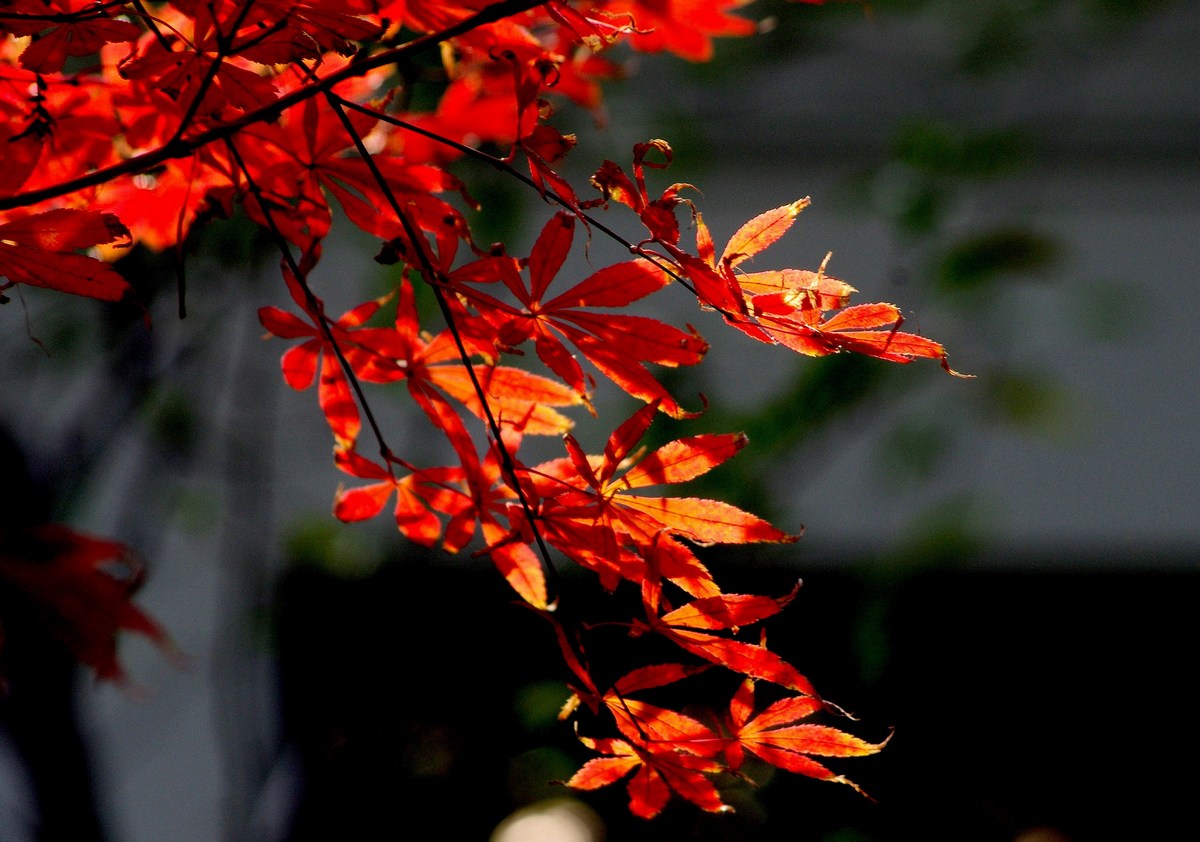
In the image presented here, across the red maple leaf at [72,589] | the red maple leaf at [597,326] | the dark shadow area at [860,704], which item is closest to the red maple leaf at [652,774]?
the red maple leaf at [597,326]

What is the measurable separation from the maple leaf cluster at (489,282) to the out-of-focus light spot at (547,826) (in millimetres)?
957

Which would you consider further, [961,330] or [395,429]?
[395,429]

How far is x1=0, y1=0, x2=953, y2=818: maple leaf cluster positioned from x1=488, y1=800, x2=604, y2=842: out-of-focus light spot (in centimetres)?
96

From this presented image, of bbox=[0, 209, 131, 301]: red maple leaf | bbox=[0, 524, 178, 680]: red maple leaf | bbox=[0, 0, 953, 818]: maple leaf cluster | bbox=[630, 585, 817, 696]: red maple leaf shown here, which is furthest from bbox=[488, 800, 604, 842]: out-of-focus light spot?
bbox=[0, 209, 131, 301]: red maple leaf

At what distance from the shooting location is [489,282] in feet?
1.80

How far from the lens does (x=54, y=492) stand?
1559 millimetres

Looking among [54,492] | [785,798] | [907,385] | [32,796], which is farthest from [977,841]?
[54,492]

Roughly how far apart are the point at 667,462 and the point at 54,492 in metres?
1.32

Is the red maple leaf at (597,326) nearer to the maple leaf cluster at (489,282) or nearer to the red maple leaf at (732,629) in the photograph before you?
the maple leaf cluster at (489,282)

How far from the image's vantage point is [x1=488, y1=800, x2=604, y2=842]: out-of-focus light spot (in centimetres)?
149

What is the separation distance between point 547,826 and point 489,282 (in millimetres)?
1162

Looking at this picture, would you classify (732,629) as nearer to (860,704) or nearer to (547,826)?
(547,826)

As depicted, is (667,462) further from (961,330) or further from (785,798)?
(961,330)

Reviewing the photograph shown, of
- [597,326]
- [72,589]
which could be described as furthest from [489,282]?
[72,589]
